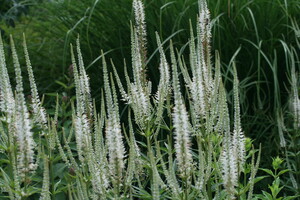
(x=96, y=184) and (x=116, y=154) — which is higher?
(x=116, y=154)

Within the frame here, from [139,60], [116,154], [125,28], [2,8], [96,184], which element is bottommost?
[96,184]

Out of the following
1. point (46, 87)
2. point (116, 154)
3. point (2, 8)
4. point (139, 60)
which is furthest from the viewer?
point (2, 8)

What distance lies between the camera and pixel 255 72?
554cm

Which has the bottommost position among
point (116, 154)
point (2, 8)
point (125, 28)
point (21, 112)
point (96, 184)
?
point (96, 184)

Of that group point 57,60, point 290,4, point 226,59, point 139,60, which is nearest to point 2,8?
point 57,60

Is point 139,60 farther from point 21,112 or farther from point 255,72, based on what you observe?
point 255,72

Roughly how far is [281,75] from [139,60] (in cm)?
315

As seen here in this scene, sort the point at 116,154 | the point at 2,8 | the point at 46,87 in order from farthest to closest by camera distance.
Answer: the point at 2,8
the point at 46,87
the point at 116,154

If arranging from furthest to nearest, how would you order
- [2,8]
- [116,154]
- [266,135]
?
1. [2,8]
2. [266,135]
3. [116,154]

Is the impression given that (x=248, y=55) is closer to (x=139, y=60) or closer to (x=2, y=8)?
(x=139, y=60)

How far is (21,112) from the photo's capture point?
89.4 inches

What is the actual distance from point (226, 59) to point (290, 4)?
38.2 inches

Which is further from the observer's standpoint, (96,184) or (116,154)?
(96,184)

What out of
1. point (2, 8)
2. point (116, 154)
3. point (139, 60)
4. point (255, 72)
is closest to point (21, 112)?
point (116, 154)
